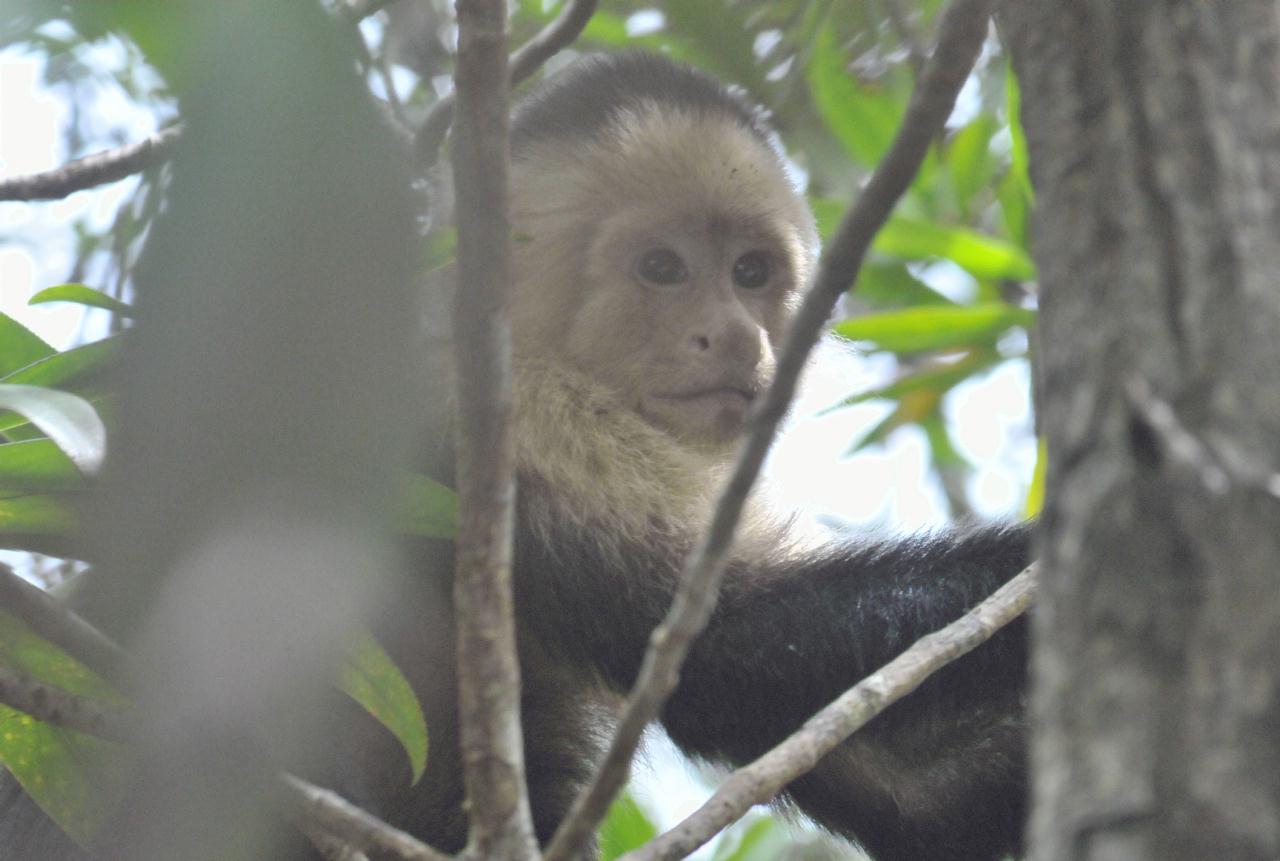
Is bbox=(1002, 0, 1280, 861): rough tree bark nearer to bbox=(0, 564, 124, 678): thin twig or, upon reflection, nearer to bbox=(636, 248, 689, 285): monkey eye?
bbox=(0, 564, 124, 678): thin twig

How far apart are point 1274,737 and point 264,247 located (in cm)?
106

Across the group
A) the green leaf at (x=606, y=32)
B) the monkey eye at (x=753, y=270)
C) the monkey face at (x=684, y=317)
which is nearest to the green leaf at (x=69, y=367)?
the monkey face at (x=684, y=317)

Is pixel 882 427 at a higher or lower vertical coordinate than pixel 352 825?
lower

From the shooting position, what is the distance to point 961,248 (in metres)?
4.56

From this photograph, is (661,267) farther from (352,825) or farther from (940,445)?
(940,445)

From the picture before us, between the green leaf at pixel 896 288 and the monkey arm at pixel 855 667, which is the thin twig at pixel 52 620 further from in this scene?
the green leaf at pixel 896 288

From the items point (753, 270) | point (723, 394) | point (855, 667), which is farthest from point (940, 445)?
point (855, 667)

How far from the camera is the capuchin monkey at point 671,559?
256 centimetres

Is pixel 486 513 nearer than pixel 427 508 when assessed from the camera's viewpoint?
Yes

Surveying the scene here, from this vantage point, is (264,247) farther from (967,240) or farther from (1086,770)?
(967,240)

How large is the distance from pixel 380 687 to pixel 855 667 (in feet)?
3.19

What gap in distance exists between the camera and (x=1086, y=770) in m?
0.76

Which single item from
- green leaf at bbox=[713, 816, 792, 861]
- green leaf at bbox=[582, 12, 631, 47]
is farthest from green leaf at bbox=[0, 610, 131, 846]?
green leaf at bbox=[582, 12, 631, 47]

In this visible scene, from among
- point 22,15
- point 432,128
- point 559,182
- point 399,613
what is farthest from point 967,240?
point 22,15
